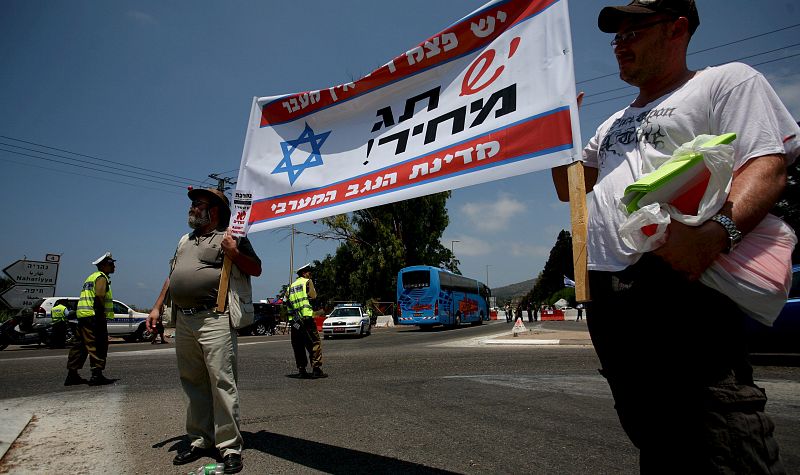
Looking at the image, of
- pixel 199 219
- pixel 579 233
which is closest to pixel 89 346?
pixel 199 219

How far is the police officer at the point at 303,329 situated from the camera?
324 inches

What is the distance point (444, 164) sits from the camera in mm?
2732

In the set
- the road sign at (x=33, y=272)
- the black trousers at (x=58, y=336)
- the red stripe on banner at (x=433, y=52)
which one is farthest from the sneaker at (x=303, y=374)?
the road sign at (x=33, y=272)

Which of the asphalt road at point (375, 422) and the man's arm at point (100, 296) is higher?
the man's arm at point (100, 296)

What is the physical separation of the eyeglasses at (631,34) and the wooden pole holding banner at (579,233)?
54 centimetres

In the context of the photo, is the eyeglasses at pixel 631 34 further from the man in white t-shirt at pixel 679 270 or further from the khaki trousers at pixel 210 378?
the khaki trousers at pixel 210 378

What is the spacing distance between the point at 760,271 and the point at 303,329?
784cm

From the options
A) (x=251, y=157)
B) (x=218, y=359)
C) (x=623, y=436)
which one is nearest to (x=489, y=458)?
(x=623, y=436)

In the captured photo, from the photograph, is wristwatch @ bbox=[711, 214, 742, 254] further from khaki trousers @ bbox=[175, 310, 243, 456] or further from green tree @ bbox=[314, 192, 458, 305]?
green tree @ bbox=[314, 192, 458, 305]

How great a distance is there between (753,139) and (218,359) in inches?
130

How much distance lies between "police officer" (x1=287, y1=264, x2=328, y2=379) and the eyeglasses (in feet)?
23.4

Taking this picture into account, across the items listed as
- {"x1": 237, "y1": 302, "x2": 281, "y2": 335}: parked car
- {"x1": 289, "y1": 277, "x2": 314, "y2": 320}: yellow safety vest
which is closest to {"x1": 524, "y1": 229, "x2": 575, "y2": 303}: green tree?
{"x1": 237, "y1": 302, "x2": 281, "y2": 335}: parked car

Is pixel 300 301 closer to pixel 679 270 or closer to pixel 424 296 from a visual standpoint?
pixel 679 270

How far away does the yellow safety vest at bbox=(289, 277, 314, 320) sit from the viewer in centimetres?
852
